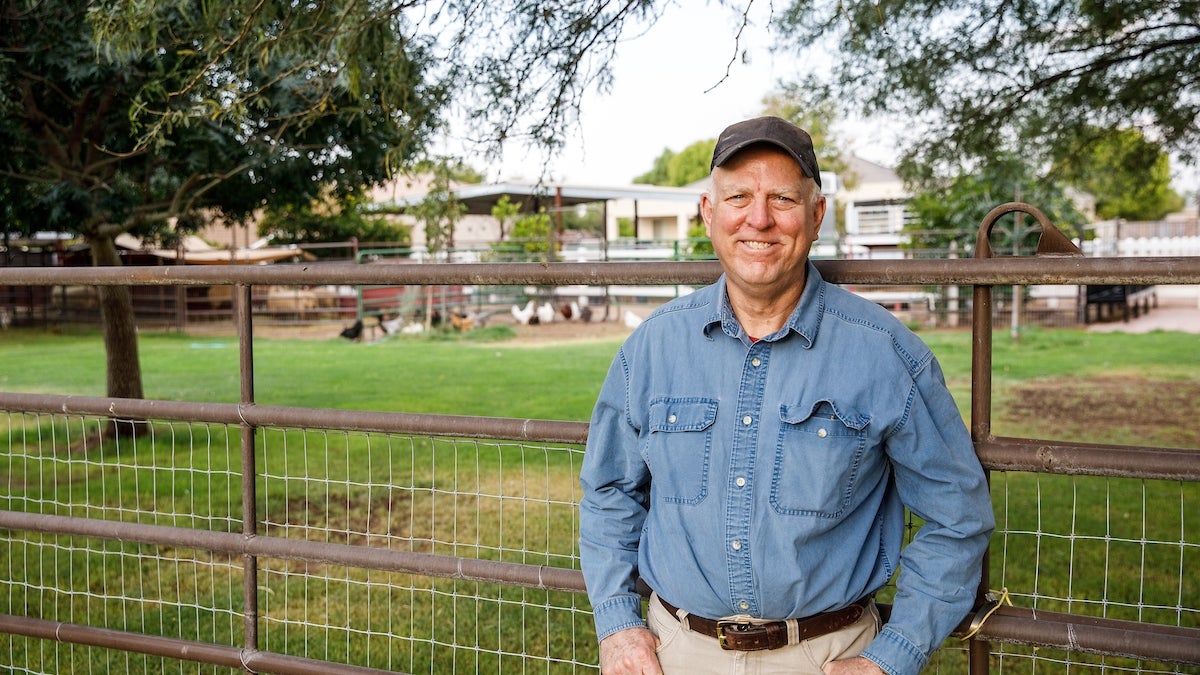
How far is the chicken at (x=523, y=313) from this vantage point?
73.6 feet

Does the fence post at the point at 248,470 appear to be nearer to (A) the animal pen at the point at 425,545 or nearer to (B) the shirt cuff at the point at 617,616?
(A) the animal pen at the point at 425,545

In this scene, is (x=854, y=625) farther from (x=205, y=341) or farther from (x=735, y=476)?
(x=205, y=341)

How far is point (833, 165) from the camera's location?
3966 centimetres

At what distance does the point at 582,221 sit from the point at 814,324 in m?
A: 44.7

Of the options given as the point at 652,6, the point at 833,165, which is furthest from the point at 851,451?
the point at 833,165

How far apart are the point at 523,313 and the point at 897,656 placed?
20755 millimetres

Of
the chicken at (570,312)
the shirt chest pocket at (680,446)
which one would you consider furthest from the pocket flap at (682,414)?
the chicken at (570,312)

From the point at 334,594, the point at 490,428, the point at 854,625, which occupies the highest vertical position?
the point at 490,428

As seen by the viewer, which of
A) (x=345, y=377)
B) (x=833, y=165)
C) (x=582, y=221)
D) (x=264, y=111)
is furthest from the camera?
(x=582, y=221)

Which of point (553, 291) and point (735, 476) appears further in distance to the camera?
point (553, 291)

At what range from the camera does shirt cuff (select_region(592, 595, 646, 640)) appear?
2.18m

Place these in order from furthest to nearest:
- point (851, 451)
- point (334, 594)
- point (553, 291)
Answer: point (553, 291)
point (334, 594)
point (851, 451)

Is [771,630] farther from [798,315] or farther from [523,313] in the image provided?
[523,313]

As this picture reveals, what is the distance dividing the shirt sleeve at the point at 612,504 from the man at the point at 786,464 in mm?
31
